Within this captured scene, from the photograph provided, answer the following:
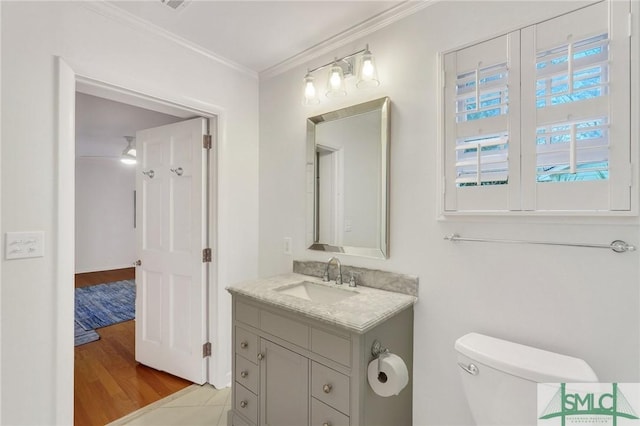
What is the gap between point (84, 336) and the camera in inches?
123

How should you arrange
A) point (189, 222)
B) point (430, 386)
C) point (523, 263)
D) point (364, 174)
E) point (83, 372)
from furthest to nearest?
point (83, 372) → point (189, 222) → point (364, 174) → point (430, 386) → point (523, 263)

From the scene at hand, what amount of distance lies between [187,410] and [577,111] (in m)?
2.62

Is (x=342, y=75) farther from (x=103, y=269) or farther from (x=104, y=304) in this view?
(x=103, y=269)

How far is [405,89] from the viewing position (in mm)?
1638

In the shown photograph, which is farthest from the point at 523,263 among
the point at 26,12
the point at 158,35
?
the point at 26,12

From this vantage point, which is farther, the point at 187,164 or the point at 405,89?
the point at 187,164

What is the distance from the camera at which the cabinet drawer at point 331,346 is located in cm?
127

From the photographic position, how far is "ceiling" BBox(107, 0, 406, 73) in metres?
1.61

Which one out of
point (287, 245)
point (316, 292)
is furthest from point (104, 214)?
point (316, 292)

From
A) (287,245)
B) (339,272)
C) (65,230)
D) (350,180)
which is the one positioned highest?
(350,180)

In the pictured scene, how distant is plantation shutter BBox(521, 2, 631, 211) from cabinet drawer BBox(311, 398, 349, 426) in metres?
1.17

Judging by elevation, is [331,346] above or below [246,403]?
above

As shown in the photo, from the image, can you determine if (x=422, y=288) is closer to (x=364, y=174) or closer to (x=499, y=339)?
(x=499, y=339)

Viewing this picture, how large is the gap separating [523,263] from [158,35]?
91.1 inches
